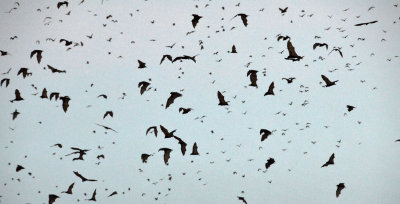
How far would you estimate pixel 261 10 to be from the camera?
483 inches

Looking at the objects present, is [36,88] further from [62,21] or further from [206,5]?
[206,5]

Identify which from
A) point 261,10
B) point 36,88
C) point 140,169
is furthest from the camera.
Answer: point 140,169

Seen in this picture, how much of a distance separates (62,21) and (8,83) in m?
3.23

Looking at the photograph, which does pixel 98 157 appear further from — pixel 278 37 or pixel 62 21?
pixel 278 37

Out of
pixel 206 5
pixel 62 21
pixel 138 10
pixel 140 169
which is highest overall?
pixel 62 21

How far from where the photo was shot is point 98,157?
13961 mm

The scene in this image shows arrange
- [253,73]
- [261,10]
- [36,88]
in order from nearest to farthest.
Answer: [253,73], [261,10], [36,88]

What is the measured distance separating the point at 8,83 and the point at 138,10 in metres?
5.88

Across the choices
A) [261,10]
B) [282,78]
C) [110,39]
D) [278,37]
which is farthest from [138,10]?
[282,78]

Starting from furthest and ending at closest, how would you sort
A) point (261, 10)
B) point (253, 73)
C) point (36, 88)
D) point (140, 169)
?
1. point (140, 169)
2. point (36, 88)
3. point (261, 10)
4. point (253, 73)

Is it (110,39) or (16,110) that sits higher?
(110,39)

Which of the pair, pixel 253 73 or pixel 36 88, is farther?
pixel 36 88

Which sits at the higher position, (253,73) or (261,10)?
(261,10)

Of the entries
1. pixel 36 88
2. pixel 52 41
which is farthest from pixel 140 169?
pixel 52 41
